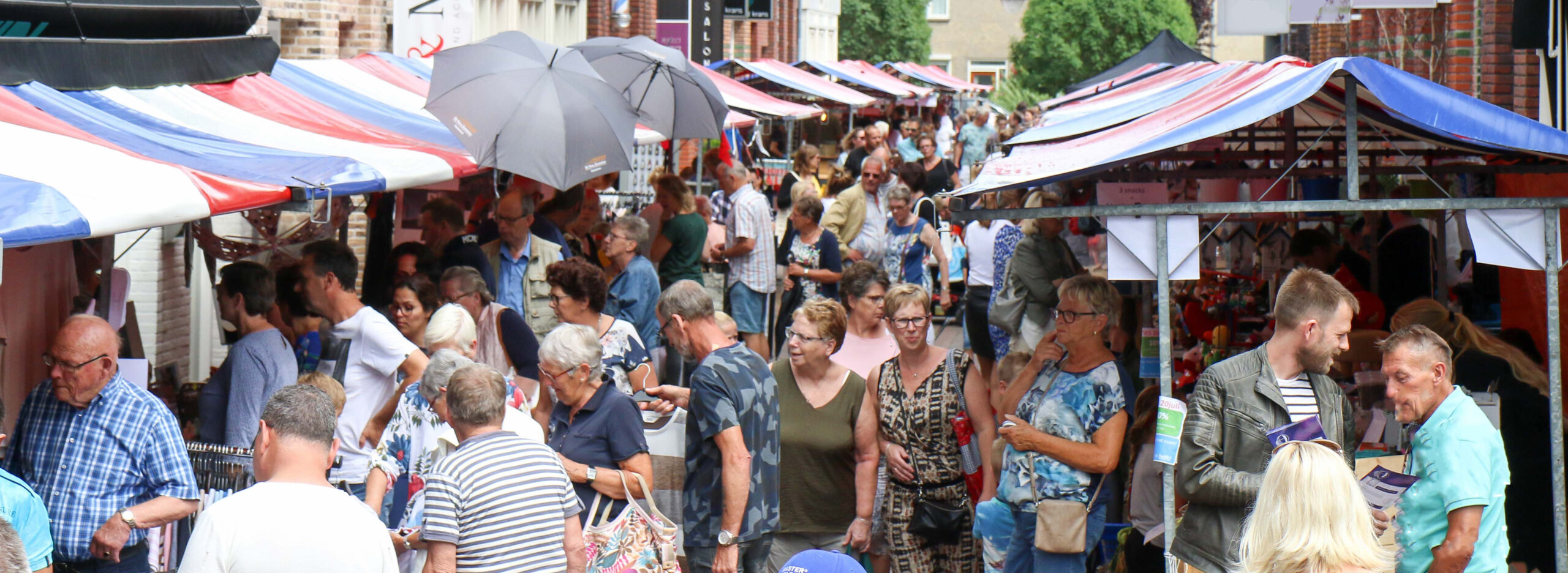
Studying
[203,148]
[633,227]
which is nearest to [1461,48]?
[633,227]

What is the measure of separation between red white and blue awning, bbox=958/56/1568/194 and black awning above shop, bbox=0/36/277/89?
4.22 metres

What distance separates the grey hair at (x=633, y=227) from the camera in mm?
8789

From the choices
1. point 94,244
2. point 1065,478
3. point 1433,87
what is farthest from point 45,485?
point 1433,87

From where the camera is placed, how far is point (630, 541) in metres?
5.11

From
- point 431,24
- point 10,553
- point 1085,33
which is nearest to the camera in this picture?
point 10,553

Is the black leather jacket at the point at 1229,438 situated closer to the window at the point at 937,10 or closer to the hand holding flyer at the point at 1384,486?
the hand holding flyer at the point at 1384,486

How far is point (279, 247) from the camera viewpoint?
7.41 meters

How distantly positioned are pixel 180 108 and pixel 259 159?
1454mm

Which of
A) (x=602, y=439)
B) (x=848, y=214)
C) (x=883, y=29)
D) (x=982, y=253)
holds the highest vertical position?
(x=883, y=29)

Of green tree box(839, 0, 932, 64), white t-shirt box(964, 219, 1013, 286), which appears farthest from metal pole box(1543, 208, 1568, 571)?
green tree box(839, 0, 932, 64)

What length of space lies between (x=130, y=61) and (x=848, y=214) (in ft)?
20.2

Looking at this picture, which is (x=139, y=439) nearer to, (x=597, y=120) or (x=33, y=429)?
(x=33, y=429)

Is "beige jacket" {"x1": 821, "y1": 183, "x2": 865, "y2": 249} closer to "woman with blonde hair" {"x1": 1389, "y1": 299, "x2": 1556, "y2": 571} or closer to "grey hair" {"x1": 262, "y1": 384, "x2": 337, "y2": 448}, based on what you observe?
"woman with blonde hair" {"x1": 1389, "y1": 299, "x2": 1556, "y2": 571}

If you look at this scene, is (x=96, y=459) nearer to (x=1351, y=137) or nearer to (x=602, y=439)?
(x=602, y=439)
